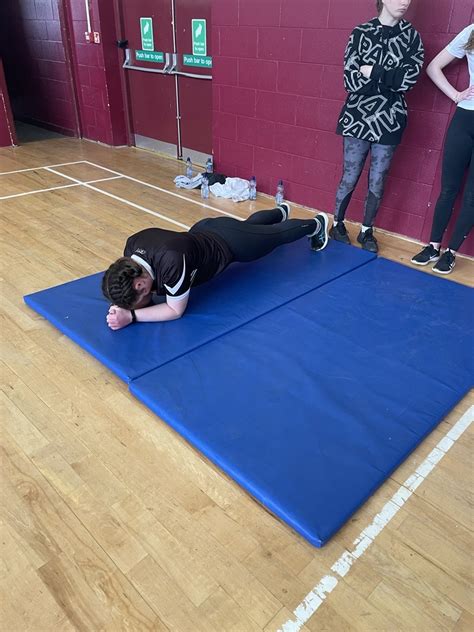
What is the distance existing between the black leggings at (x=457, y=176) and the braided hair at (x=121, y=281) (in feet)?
6.89

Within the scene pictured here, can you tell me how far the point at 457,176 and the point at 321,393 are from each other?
190 cm

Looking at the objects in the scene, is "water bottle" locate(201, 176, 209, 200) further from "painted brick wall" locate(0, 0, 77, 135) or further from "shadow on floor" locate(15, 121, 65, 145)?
"shadow on floor" locate(15, 121, 65, 145)

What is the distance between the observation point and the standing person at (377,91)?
120 inches

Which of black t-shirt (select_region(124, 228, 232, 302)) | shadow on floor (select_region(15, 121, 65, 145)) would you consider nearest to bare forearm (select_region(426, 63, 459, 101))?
black t-shirt (select_region(124, 228, 232, 302))

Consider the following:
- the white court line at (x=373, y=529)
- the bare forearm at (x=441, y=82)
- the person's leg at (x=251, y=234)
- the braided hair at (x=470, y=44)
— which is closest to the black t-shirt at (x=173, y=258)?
the person's leg at (x=251, y=234)

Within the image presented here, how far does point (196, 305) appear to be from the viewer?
9.20ft

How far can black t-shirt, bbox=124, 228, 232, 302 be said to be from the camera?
2.36 metres

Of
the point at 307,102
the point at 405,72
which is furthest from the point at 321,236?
the point at 307,102

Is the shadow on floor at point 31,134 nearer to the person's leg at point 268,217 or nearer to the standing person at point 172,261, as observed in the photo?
the person's leg at point 268,217

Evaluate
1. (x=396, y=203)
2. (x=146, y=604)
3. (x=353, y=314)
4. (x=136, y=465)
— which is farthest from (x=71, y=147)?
(x=146, y=604)

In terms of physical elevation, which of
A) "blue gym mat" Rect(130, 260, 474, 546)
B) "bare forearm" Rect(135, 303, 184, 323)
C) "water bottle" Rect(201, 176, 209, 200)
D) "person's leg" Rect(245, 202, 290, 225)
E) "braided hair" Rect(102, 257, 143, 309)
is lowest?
"water bottle" Rect(201, 176, 209, 200)

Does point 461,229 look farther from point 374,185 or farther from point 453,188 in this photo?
point 374,185

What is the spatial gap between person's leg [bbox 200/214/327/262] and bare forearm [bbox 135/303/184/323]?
20.8 inches

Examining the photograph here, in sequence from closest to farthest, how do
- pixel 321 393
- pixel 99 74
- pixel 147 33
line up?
1. pixel 321 393
2. pixel 147 33
3. pixel 99 74
